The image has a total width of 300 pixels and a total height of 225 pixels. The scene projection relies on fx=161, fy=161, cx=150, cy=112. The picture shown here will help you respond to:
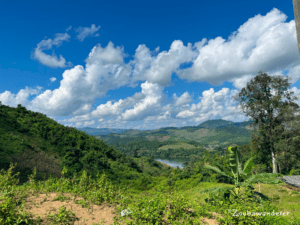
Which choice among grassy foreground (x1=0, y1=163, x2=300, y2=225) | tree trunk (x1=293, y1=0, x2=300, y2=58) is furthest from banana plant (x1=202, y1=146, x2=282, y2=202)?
tree trunk (x1=293, y1=0, x2=300, y2=58)

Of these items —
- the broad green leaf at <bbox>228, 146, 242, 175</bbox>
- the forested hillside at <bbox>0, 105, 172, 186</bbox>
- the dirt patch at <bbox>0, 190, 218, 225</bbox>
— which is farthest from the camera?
the forested hillside at <bbox>0, 105, 172, 186</bbox>

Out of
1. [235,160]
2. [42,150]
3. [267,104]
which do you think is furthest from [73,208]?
[42,150]

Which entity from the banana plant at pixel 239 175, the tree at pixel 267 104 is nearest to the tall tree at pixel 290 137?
the tree at pixel 267 104

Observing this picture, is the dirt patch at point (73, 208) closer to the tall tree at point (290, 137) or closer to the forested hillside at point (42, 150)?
the tall tree at point (290, 137)

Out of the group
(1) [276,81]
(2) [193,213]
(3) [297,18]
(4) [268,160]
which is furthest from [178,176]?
(3) [297,18]

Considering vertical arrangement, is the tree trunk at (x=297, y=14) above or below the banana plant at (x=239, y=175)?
above

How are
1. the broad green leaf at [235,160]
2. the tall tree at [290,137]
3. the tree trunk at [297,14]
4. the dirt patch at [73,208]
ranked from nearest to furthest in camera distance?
the tree trunk at [297,14] → the dirt patch at [73,208] → the broad green leaf at [235,160] → the tall tree at [290,137]

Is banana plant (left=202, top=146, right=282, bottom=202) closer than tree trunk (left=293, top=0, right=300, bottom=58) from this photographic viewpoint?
No

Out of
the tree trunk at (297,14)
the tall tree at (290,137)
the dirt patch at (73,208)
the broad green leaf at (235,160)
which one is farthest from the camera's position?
the tall tree at (290,137)

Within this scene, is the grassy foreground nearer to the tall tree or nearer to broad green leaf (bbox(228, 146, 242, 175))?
broad green leaf (bbox(228, 146, 242, 175))

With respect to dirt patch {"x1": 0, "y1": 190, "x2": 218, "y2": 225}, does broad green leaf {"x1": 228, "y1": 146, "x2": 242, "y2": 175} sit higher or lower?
higher

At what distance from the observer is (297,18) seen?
139cm

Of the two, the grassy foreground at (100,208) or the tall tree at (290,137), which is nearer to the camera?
the grassy foreground at (100,208)

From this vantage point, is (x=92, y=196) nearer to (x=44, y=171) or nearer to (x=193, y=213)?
(x=193, y=213)
